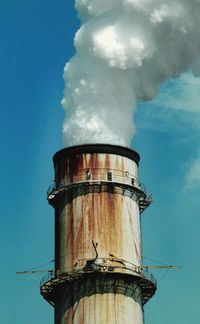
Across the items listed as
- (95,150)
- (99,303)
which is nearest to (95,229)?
(99,303)

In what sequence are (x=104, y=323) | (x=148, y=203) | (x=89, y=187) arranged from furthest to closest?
(x=148, y=203) → (x=89, y=187) → (x=104, y=323)

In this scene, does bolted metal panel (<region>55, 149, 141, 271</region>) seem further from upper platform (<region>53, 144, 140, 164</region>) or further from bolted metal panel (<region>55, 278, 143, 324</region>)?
bolted metal panel (<region>55, 278, 143, 324</region>)

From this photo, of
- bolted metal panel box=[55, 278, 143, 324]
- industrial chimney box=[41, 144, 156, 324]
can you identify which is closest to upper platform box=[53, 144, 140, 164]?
industrial chimney box=[41, 144, 156, 324]

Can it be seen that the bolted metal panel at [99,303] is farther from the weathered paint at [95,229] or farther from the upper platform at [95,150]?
the upper platform at [95,150]

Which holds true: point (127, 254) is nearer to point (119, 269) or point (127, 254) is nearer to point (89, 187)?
point (119, 269)

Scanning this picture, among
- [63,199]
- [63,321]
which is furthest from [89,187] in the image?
[63,321]

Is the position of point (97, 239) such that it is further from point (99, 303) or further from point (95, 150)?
point (95, 150)

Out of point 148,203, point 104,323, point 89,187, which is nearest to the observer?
point 104,323

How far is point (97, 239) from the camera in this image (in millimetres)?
51562

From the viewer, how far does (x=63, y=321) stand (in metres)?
51.1

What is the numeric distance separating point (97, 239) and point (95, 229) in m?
0.72

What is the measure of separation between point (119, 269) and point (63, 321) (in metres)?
5.26

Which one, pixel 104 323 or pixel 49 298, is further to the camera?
pixel 49 298

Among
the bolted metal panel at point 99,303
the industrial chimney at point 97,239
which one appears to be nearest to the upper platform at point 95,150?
the industrial chimney at point 97,239
